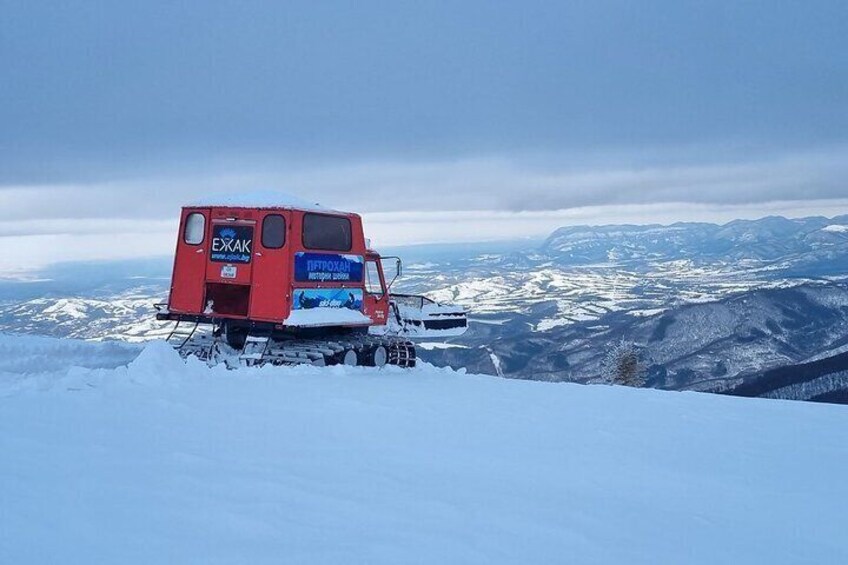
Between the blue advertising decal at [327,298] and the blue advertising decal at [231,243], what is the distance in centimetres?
132

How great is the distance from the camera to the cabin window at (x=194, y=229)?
592 inches

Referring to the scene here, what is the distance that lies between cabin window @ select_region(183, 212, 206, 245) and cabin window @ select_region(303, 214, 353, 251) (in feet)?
7.40

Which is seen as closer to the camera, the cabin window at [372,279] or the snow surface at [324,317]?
the snow surface at [324,317]

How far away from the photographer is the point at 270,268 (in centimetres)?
1425

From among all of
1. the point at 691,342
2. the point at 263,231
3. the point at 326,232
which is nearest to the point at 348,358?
the point at 326,232

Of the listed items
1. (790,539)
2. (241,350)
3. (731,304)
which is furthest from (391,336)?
(731,304)

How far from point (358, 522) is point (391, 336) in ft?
37.9

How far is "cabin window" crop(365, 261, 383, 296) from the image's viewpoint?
16.0 meters

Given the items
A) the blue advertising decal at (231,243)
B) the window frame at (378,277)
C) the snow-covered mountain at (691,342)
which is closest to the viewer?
the blue advertising decal at (231,243)

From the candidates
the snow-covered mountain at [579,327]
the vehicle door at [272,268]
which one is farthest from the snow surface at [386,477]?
the snow-covered mountain at [579,327]

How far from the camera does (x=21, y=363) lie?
486 inches

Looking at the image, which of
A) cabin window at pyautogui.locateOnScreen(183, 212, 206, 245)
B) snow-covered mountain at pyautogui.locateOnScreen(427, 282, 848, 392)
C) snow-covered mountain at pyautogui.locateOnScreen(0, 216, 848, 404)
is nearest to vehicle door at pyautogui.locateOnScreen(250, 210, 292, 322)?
cabin window at pyautogui.locateOnScreen(183, 212, 206, 245)

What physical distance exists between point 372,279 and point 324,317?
1.97 meters

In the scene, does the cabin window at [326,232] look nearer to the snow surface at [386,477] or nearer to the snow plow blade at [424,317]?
the snow plow blade at [424,317]
